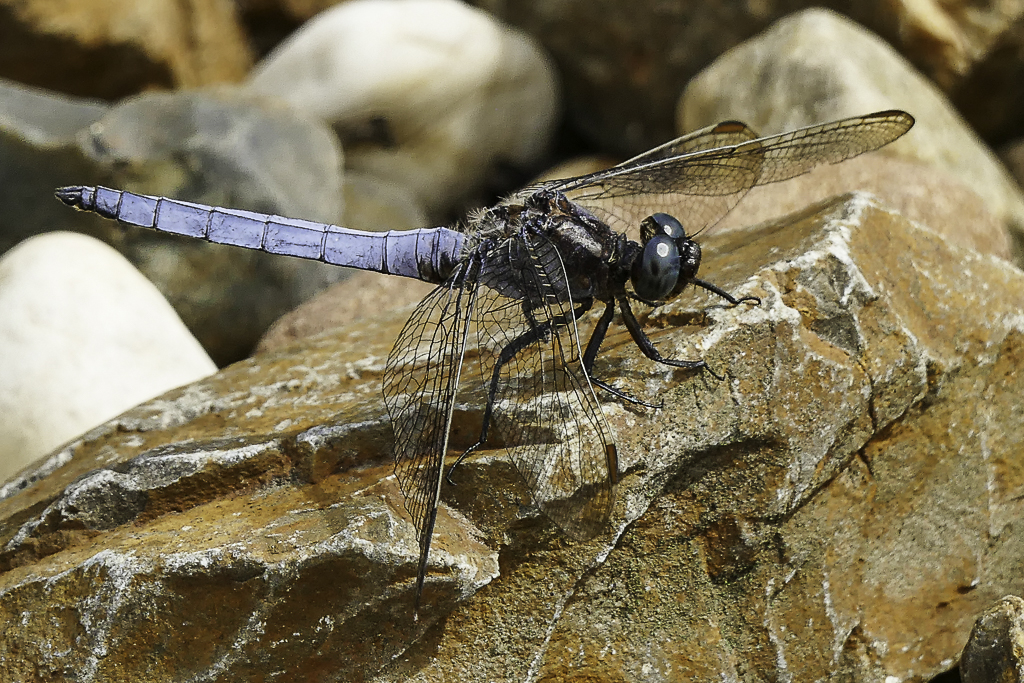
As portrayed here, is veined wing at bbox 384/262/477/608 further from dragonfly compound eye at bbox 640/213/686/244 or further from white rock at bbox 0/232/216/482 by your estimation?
white rock at bbox 0/232/216/482

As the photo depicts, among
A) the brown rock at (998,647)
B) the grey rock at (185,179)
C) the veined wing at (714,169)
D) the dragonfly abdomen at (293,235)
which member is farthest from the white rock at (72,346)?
the brown rock at (998,647)

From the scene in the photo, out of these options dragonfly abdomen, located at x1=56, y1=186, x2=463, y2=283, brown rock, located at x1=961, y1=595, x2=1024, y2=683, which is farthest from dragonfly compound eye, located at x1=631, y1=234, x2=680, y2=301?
brown rock, located at x1=961, y1=595, x2=1024, y2=683

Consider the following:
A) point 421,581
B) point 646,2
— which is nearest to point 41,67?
point 646,2

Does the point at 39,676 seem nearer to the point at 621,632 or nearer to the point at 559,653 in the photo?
the point at 559,653

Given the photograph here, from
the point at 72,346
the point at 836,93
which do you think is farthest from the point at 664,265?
the point at 836,93

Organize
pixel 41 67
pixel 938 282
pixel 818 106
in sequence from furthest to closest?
1. pixel 41 67
2. pixel 818 106
3. pixel 938 282

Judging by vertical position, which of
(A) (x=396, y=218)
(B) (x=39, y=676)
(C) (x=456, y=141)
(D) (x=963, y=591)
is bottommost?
(D) (x=963, y=591)
